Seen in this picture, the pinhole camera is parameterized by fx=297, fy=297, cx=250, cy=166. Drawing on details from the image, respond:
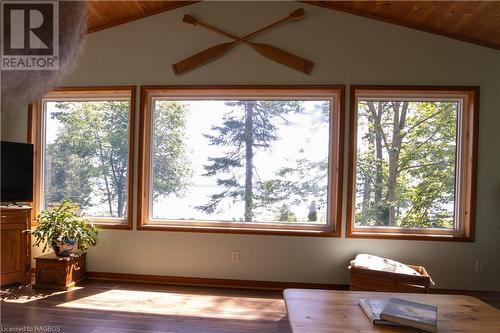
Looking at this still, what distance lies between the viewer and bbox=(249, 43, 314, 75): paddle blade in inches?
124

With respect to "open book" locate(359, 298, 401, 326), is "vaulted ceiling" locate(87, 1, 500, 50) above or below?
above

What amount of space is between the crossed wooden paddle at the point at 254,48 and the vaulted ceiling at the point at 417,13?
0.27 meters

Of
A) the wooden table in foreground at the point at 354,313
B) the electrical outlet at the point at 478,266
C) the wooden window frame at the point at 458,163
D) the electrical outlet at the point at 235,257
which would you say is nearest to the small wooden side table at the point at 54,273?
the electrical outlet at the point at 235,257

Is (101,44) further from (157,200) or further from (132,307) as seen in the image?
(132,307)

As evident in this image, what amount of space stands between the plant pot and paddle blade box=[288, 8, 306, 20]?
328 cm

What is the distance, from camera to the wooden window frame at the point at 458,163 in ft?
10.2

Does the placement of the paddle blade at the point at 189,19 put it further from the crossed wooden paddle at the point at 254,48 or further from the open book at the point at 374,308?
the open book at the point at 374,308

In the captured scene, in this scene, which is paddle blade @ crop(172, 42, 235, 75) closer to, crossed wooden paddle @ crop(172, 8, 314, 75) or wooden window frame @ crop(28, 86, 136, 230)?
crossed wooden paddle @ crop(172, 8, 314, 75)

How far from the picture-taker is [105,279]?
3.29 meters

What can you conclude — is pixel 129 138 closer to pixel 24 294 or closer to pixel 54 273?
pixel 54 273

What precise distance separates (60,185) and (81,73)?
1335mm

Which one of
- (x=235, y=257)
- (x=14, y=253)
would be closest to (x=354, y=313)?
(x=235, y=257)

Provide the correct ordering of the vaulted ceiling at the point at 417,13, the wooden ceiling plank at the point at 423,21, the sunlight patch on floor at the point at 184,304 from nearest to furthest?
the sunlight patch on floor at the point at 184,304 → the vaulted ceiling at the point at 417,13 → the wooden ceiling plank at the point at 423,21

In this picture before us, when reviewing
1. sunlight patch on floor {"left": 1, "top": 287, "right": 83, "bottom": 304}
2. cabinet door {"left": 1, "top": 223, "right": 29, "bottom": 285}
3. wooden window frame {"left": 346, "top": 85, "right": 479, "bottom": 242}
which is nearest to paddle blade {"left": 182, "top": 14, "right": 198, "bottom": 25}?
wooden window frame {"left": 346, "top": 85, "right": 479, "bottom": 242}
